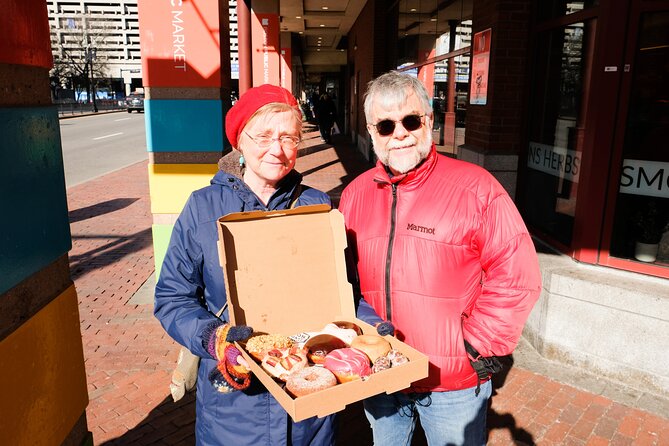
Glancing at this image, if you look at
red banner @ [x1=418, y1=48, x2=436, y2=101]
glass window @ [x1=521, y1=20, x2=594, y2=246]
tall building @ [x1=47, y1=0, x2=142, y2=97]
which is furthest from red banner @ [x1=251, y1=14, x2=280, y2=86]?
tall building @ [x1=47, y1=0, x2=142, y2=97]

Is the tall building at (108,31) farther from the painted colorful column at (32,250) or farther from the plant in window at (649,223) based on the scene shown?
the painted colorful column at (32,250)

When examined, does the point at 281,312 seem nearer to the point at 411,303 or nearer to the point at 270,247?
the point at 270,247

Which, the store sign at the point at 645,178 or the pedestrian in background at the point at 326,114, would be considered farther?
the pedestrian in background at the point at 326,114

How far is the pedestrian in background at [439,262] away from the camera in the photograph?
1990 mm

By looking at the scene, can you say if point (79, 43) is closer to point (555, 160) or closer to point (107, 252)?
point (107, 252)

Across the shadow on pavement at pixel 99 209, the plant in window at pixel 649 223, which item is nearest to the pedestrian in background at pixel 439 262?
the plant in window at pixel 649 223

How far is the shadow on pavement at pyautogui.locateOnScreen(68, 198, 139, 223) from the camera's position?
9811 mm

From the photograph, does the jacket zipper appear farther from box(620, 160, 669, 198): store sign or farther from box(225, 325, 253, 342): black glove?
box(620, 160, 669, 198): store sign

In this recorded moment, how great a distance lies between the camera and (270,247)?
187 cm

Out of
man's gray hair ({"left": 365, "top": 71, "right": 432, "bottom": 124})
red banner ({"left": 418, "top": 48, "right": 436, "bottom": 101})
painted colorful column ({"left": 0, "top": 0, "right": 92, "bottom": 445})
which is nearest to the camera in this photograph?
painted colorful column ({"left": 0, "top": 0, "right": 92, "bottom": 445})

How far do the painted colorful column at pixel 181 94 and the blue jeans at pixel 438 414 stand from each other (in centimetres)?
350

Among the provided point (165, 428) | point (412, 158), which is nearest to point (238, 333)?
point (412, 158)

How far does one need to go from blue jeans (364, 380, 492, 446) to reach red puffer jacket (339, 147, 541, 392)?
0.25 feet

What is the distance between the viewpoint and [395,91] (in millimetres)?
2088
